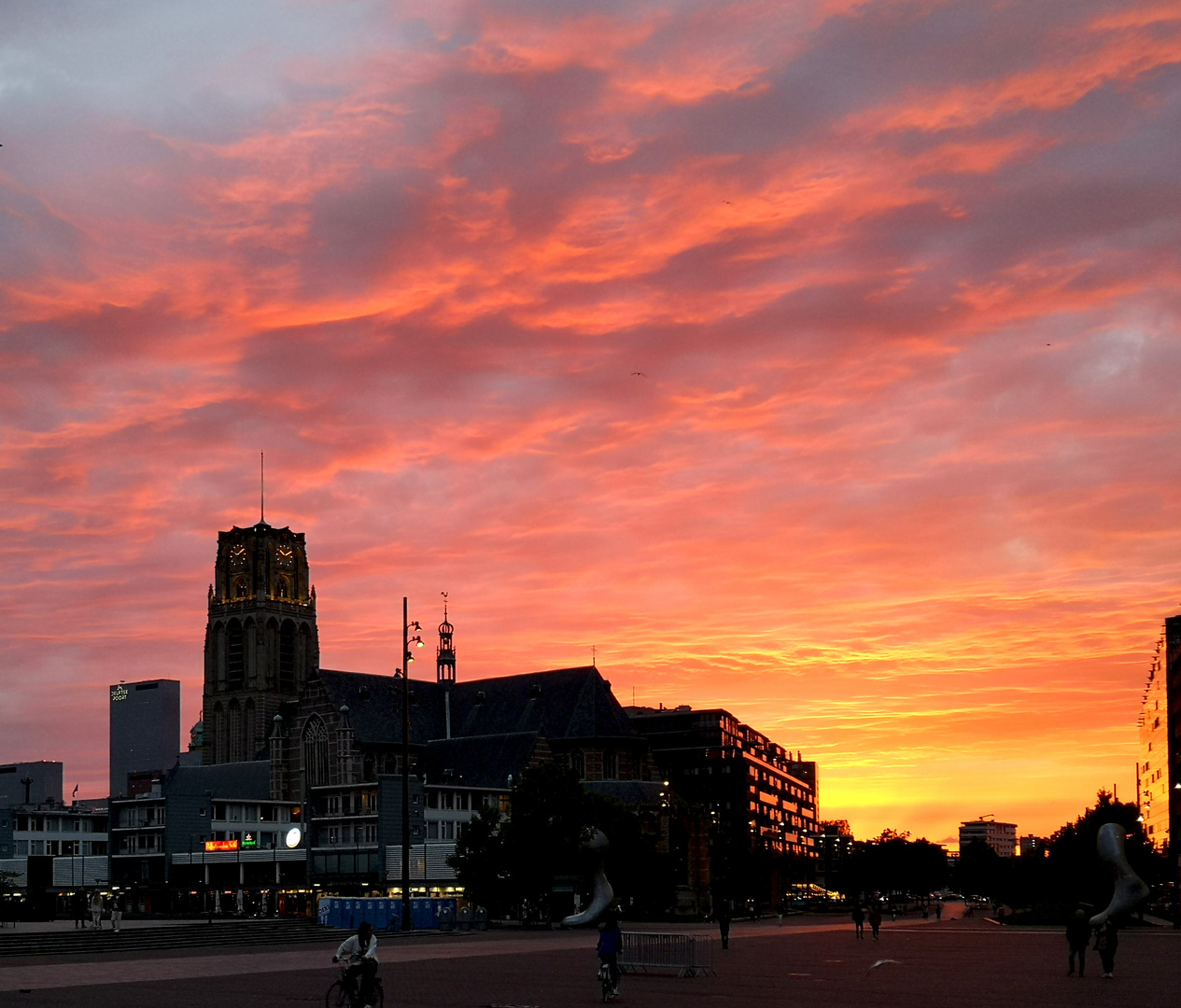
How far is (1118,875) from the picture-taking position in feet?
157

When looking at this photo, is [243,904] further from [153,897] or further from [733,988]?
[733,988]

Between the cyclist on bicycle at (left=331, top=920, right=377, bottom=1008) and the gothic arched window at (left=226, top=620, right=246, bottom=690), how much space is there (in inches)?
6247

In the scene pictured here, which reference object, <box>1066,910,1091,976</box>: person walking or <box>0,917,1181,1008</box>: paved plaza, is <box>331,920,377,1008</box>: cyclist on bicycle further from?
<box>1066,910,1091,976</box>: person walking

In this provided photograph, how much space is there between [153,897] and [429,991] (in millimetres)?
96182

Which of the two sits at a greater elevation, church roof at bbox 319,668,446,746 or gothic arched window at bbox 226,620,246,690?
gothic arched window at bbox 226,620,246,690

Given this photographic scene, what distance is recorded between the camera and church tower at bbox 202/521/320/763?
178625mm

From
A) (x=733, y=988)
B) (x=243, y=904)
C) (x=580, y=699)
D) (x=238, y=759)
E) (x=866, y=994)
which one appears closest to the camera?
(x=866, y=994)

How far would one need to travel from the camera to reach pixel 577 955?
52625 mm

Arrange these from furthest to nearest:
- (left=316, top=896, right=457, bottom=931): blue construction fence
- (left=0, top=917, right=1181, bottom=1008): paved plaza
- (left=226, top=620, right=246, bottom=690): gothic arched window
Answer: (left=226, top=620, right=246, bottom=690): gothic arched window, (left=316, top=896, right=457, bottom=931): blue construction fence, (left=0, top=917, right=1181, bottom=1008): paved plaza

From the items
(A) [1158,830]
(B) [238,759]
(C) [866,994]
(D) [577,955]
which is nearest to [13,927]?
(D) [577,955]

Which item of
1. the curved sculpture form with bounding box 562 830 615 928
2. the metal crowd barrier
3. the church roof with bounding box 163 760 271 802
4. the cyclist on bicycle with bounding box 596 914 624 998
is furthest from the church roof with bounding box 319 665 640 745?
the cyclist on bicycle with bounding box 596 914 624 998

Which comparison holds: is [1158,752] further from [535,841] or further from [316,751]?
[535,841]

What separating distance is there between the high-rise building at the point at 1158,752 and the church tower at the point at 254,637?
99.7m

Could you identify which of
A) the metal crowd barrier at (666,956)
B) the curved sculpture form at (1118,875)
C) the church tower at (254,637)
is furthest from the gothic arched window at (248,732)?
the curved sculpture form at (1118,875)
